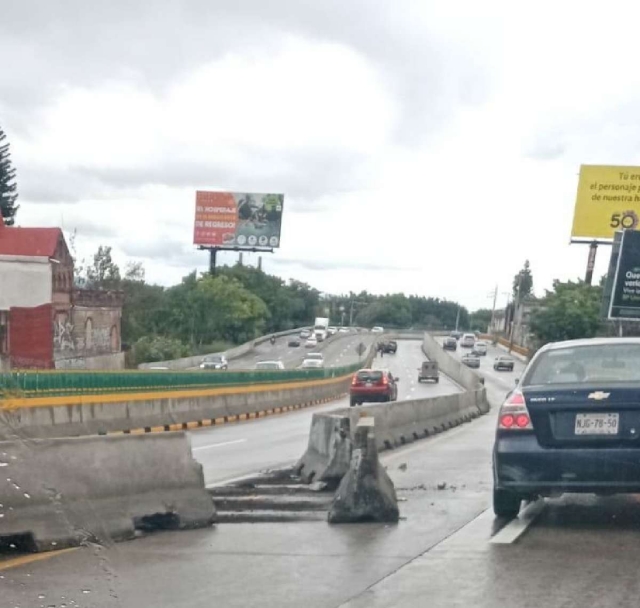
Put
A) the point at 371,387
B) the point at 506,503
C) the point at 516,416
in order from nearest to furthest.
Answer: the point at 516,416
the point at 506,503
the point at 371,387

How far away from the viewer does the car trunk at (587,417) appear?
952cm

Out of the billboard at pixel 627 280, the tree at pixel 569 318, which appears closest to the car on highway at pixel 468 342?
the tree at pixel 569 318

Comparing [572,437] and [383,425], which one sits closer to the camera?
[572,437]

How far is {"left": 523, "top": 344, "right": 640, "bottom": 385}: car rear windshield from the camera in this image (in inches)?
393

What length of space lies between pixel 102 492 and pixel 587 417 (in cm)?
392

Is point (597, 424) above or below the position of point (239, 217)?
below

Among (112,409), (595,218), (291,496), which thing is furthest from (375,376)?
(291,496)

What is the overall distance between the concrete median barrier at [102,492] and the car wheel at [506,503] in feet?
8.14

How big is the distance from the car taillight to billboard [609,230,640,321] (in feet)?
119

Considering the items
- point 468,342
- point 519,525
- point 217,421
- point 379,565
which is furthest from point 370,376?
point 468,342

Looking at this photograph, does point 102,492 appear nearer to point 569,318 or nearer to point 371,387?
point 371,387

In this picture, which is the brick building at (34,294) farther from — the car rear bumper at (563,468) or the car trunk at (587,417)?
the car trunk at (587,417)

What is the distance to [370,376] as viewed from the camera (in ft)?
160

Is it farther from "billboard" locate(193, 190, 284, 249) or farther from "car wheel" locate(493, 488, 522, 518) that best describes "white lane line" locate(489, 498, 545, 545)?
"billboard" locate(193, 190, 284, 249)
